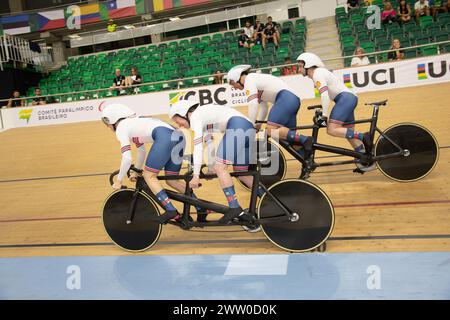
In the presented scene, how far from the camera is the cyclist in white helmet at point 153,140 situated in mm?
3404

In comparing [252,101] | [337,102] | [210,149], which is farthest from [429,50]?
[210,149]

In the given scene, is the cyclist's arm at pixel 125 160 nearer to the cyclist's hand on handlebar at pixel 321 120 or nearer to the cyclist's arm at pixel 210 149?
the cyclist's arm at pixel 210 149

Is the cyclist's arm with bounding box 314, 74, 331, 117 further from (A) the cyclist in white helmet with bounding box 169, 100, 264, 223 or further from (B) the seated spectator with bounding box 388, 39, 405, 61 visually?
(B) the seated spectator with bounding box 388, 39, 405, 61

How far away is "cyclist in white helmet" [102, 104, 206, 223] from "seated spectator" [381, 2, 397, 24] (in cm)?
1043

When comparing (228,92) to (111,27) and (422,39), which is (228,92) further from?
(111,27)

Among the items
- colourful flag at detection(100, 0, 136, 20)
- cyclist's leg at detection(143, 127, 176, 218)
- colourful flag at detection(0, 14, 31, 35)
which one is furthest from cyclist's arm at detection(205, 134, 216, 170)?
colourful flag at detection(0, 14, 31, 35)

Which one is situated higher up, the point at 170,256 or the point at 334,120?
the point at 334,120

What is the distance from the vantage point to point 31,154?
29.0 feet

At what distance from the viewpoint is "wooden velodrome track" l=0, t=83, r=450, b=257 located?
3.40 meters

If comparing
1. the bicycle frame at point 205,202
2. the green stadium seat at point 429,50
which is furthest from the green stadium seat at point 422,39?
the bicycle frame at point 205,202

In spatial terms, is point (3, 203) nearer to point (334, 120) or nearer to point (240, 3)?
point (334, 120)

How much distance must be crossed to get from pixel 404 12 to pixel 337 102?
8922 mm
